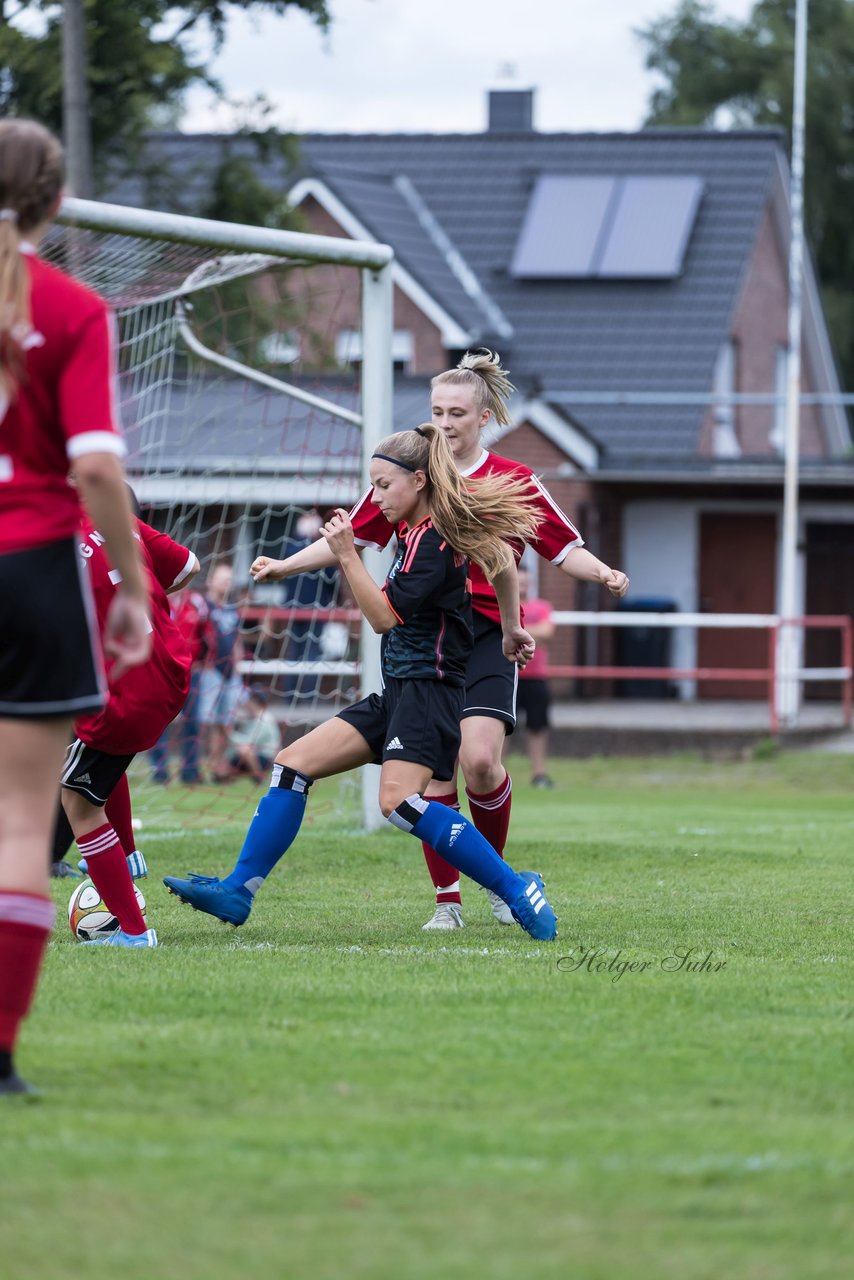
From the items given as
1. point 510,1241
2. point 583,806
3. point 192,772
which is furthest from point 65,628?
point 192,772

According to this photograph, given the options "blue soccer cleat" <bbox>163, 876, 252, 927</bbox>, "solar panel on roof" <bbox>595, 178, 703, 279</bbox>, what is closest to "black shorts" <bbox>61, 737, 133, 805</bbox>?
"blue soccer cleat" <bbox>163, 876, 252, 927</bbox>

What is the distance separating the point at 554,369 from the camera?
30.3 metres

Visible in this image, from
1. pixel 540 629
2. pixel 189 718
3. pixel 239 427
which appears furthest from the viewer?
pixel 540 629

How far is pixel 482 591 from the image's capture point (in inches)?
273

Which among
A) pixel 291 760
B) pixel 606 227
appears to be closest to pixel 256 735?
pixel 291 760

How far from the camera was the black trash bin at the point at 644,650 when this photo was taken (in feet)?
89.0

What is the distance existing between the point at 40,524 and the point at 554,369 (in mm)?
26921

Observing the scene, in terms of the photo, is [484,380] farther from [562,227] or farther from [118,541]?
[562,227]

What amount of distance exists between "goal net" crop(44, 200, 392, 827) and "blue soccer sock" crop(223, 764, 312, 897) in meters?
2.91

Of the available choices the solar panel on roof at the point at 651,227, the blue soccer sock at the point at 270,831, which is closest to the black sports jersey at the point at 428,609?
the blue soccer sock at the point at 270,831

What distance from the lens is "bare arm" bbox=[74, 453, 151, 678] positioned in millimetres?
3750

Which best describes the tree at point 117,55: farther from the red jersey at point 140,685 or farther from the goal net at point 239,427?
the red jersey at point 140,685

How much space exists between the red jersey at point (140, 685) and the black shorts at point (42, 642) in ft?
6.36

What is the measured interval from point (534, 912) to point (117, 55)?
16.3 metres
